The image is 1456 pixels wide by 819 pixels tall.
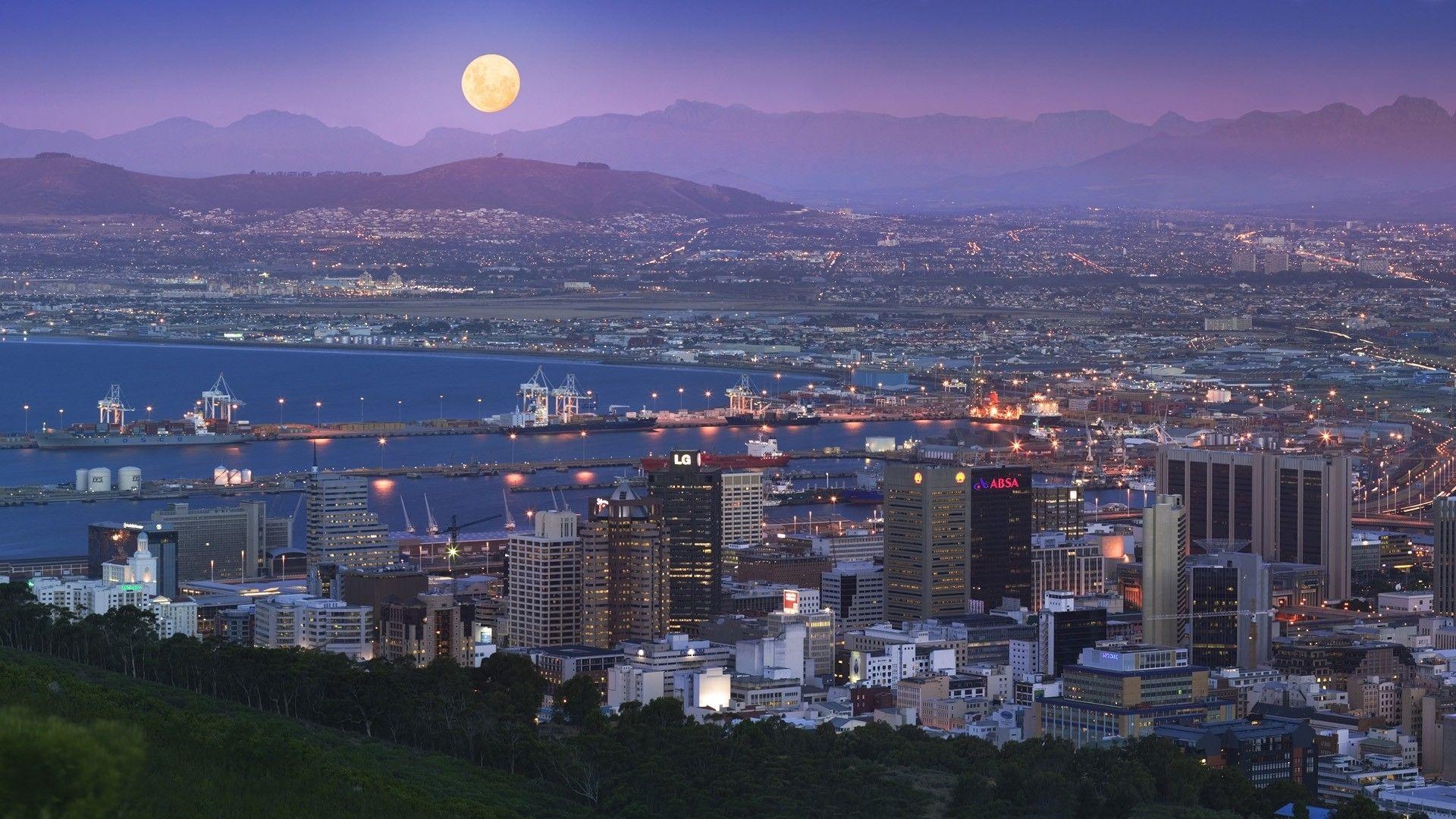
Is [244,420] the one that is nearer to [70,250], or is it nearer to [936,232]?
[70,250]

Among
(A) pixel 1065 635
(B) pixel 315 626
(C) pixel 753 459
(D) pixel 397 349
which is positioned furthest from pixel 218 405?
(A) pixel 1065 635

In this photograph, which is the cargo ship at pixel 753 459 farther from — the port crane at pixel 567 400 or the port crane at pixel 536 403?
the port crane at pixel 567 400

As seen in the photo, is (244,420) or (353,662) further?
(244,420)

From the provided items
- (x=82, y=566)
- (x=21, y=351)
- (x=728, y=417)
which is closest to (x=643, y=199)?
(x=21, y=351)

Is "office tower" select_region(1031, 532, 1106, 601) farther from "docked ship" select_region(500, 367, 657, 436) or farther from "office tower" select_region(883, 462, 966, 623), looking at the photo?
"docked ship" select_region(500, 367, 657, 436)

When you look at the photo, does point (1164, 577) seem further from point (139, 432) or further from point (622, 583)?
point (139, 432)

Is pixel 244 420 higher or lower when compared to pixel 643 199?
lower
